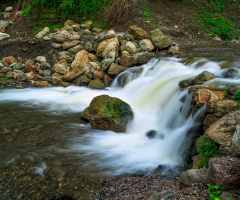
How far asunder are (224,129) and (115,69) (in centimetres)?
721

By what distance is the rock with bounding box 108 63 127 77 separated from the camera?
33.2ft

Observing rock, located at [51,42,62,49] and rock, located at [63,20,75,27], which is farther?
rock, located at [63,20,75,27]

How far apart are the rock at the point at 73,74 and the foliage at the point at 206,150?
7852 millimetres

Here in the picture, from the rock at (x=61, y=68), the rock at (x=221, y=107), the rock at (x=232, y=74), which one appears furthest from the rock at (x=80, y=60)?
the rock at (x=221, y=107)

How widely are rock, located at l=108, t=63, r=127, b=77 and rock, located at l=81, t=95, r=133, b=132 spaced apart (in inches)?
142

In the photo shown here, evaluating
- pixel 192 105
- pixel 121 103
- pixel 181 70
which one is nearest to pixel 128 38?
pixel 181 70

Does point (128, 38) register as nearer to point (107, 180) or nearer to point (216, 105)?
point (216, 105)

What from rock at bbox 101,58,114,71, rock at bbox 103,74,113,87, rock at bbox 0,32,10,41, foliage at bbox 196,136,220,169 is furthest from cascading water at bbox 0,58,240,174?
rock at bbox 0,32,10,41

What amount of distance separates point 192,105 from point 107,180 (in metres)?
2.83

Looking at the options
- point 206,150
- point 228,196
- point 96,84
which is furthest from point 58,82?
point 228,196

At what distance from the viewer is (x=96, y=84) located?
1015cm

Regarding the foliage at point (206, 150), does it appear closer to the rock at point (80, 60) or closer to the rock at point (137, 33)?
the rock at point (80, 60)

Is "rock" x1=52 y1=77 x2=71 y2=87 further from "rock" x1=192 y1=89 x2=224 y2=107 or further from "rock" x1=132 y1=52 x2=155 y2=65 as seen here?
"rock" x1=192 y1=89 x2=224 y2=107

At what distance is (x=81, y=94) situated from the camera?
9.62m
